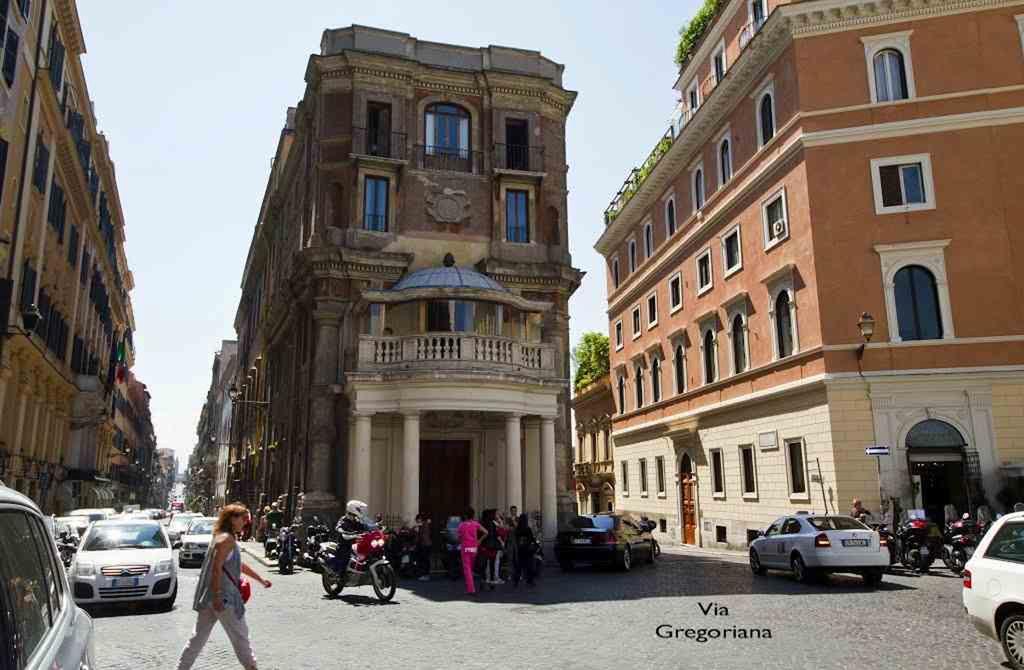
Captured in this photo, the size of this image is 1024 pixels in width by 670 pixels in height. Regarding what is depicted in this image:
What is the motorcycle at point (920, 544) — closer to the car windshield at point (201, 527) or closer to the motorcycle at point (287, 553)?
the motorcycle at point (287, 553)

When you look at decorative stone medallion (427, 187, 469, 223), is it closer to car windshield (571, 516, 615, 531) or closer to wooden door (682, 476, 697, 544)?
car windshield (571, 516, 615, 531)

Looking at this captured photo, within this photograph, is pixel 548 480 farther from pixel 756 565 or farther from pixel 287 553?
pixel 287 553

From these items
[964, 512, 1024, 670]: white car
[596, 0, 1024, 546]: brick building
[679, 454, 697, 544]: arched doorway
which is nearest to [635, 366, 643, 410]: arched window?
[679, 454, 697, 544]: arched doorway

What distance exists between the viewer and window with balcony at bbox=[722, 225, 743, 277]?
2678 cm

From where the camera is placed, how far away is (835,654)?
27.7ft

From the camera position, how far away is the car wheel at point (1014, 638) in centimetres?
716

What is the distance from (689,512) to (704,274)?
9.77m

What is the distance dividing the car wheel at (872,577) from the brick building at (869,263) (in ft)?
16.9

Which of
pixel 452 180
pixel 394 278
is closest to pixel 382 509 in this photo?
pixel 394 278

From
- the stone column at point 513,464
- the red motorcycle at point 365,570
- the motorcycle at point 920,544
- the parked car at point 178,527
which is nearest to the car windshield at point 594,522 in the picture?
the stone column at point 513,464

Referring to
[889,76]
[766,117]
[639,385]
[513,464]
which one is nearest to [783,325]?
[766,117]

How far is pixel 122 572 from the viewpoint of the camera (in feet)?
40.8

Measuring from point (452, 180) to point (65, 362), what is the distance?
20.0 meters

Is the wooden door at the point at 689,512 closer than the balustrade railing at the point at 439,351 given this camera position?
No
